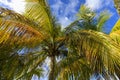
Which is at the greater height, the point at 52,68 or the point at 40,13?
the point at 40,13

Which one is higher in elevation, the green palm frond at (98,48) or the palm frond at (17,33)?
the palm frond at (17,33)

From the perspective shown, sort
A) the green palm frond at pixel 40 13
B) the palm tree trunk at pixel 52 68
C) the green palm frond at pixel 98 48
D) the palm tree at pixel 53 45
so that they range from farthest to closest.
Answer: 1. the palm tree trunk at pixel 52 68
2. the green palm frond at pixel 40 13
3. the palm tree at pixel 53 45
4. the green palm frond at pixel 98 48

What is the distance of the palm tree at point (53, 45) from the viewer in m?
8.43

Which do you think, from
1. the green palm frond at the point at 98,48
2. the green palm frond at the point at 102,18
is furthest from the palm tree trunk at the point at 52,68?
the green palm frond at the point at 102,18

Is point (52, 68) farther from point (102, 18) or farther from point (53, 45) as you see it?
point (102, 18)

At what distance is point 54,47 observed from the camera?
969cm

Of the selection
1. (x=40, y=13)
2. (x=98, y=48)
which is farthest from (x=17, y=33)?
(x=98, y=48)

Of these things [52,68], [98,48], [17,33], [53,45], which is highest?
[17,33]

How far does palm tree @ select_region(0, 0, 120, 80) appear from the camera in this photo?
8430 millimetres

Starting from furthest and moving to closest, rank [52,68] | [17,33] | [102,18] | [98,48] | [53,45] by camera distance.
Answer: [102,18]
[52,68]
[53,45]
[17,33]
[98,48]

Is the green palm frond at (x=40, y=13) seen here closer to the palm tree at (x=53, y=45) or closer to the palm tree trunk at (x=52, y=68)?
the palm tree at (x=53, y=45)

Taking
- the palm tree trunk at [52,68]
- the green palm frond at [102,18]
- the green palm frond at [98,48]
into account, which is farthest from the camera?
the green palm frond at [102,18]

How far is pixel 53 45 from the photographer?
379 inches

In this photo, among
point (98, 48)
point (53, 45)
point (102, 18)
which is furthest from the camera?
point (102, 18)
